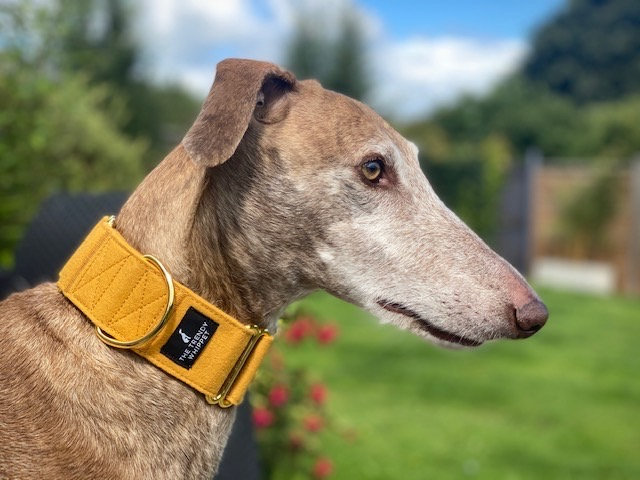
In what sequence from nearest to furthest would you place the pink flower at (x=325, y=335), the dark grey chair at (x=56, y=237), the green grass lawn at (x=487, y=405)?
1. the dark grey chair at (x=56, y=237)
2. the pink flower at (x=325, y=335)
3. the green grass lawn at (x=487, y=405)

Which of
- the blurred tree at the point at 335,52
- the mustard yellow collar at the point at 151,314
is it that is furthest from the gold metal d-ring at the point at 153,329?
the blurred tree at the point at 335,52

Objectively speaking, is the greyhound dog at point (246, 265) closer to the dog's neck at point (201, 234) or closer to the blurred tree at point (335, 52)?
the dog's neck at point (201, 234)


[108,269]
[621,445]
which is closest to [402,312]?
[108,269]

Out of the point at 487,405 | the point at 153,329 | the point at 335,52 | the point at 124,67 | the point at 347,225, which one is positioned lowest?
the point at 153,329

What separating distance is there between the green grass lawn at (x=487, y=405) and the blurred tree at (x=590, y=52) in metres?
34.4

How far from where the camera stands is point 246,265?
5.69 feet

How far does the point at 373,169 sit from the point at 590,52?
4382 cm

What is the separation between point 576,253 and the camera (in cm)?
1392

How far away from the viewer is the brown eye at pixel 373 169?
6.05 feet

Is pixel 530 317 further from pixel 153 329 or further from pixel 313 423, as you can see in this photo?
pixel 313 423

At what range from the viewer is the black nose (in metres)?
1.71

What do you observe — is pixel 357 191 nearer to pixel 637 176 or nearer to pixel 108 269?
pixel 108 269

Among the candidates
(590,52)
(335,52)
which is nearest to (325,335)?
(335,52)

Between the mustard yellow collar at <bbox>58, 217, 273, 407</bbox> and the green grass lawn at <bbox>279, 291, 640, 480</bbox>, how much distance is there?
320 centimetres
